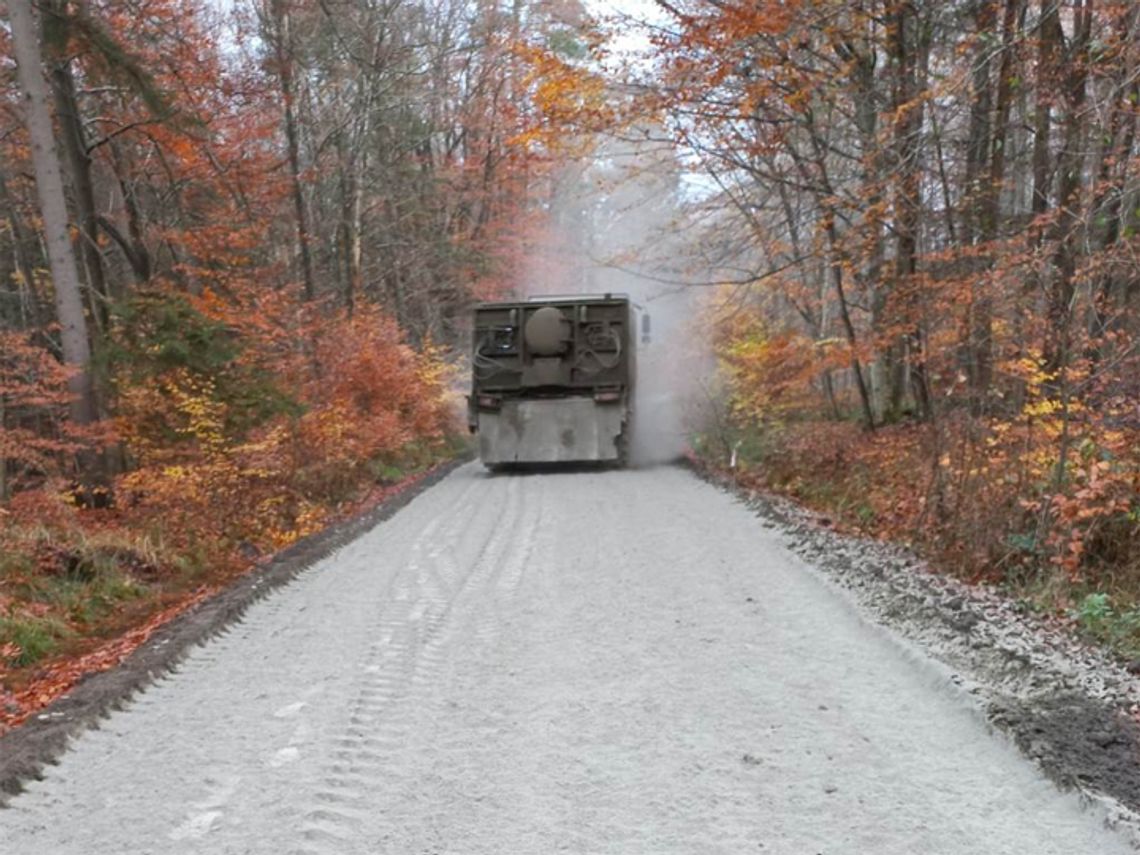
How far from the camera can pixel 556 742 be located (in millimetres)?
3811

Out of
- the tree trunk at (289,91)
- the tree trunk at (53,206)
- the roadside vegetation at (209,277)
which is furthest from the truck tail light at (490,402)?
the tree trunk at (53,206)

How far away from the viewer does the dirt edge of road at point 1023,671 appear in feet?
11.1

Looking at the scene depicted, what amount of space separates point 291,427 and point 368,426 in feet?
9.85

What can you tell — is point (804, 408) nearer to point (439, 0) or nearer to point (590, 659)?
point (590, 659)

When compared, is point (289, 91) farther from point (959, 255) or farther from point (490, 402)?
point (959, 255)

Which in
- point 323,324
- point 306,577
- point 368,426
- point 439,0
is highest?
point 439,0

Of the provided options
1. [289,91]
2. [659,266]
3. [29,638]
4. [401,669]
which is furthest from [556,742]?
[289,91]

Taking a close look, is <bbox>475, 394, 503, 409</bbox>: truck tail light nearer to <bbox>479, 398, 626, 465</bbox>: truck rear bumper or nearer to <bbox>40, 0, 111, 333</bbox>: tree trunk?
<bbox>479, 398, 626, 465</bbox>: truck rear bumper

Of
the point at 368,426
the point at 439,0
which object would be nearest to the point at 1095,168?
the point at 368,426

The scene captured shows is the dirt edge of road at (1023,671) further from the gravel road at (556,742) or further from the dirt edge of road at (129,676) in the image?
the dirt edge of road at (129,676)

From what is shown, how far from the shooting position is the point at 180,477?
34.6 ft

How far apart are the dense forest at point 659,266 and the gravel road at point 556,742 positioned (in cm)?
154

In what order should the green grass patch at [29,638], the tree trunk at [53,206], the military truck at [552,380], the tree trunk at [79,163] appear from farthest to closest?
the military truck at [552,380] → the tree trunk at [79,163] → the tree trunk at [53,206] → the green grass patch at [29,638]

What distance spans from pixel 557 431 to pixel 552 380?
36.4 inches
